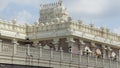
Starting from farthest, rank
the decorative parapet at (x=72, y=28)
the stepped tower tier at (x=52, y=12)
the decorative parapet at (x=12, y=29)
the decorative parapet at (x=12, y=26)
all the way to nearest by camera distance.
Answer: the stepped tower tier at (x=52, y=12) < the decorative parapet at (x=72, y=28) < the decorative parapet at (x=12, y=26) < the decorative parapet at (x=12, y=29)

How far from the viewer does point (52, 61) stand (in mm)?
26562

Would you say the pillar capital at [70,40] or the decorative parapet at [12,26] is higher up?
the decorative parapet at [12,26]

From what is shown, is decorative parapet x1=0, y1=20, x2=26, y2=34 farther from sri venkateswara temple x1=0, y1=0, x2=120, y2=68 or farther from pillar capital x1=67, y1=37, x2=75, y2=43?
pillar capital x1=67, y1=37, x2=75, y2=43

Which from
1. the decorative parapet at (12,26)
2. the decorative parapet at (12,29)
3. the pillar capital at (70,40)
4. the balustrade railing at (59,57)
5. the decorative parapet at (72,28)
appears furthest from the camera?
the decorative parapet at (72,28)

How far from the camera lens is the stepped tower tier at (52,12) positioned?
52.3 meters

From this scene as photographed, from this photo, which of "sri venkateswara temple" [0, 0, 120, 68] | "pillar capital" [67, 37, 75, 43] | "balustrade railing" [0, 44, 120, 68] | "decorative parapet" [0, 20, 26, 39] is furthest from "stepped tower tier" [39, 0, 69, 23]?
"balustrade railing" [0, 44, 120, 68]

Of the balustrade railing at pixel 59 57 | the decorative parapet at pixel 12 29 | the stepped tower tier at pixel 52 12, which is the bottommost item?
the balustrade railing at pixel 59 57

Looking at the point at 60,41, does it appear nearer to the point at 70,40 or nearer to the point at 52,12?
the point at 70,40

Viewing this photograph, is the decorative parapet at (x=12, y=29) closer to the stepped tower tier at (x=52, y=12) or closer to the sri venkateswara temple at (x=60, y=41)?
the sri venkateswara temple at (x=60, y=41)

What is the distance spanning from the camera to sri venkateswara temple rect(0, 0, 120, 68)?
25.8 metres

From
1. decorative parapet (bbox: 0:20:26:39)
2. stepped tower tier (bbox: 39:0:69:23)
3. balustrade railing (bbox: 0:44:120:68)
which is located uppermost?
stepped tower tier (bbox: 39:0:69:23)

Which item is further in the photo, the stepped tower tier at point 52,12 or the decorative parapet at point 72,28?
the stepped tower tier at point 52,12

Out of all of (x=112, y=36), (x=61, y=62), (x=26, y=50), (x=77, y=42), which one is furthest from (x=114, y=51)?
(x=26, y=50)

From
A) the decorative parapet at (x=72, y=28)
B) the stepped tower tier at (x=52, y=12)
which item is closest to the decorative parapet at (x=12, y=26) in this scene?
the decorative parapet at (x=72, y=28)
